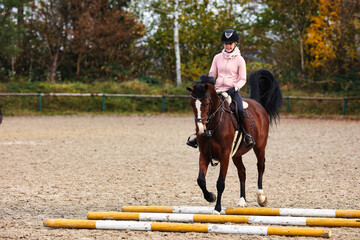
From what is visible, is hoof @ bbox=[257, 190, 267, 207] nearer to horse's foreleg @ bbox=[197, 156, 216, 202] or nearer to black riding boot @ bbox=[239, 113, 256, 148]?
black riding boot @ bbox=[239, 113, 256, 148]

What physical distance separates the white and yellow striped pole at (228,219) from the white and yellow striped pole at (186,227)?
11.9 inches

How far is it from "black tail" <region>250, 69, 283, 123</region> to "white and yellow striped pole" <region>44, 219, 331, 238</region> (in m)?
3.32

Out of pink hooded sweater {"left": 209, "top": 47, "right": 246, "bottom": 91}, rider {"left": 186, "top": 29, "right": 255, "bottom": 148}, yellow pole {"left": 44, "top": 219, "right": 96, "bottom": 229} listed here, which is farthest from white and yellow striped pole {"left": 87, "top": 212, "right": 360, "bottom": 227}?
pink hooded sweater {"left": 209, "top": 47, "right": 246, "bottom": 91}

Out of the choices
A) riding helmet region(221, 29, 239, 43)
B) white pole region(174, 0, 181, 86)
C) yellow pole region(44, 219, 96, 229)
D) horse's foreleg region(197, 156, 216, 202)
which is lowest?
yellow pole region(44, 219, 96, 229)

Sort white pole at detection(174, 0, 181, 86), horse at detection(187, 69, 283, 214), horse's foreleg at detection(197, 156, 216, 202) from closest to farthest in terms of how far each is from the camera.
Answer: horse at detection(187, 69, 283, 214), horse's foreleg at detection(197, 156, 216, 202), white pole at detection(174, 0, 181, 86)

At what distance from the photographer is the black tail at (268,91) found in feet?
26.5

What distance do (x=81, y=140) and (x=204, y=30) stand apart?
57.5 feet

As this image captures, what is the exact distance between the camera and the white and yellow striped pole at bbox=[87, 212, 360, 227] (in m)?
5.37

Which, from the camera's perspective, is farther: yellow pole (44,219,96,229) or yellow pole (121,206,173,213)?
yellow pole (121,206,173,213)

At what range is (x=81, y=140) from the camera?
15.8m

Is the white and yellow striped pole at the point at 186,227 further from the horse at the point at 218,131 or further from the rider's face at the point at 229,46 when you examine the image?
the rider's face at the point at 229,46

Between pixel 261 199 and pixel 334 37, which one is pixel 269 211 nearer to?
pixel 261 199

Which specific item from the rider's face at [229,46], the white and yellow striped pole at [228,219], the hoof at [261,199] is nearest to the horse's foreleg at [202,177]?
the white and yellow striped pole at [228,219]

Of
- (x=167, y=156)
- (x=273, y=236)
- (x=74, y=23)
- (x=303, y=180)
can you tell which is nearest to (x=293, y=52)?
(x=74, y=23)
